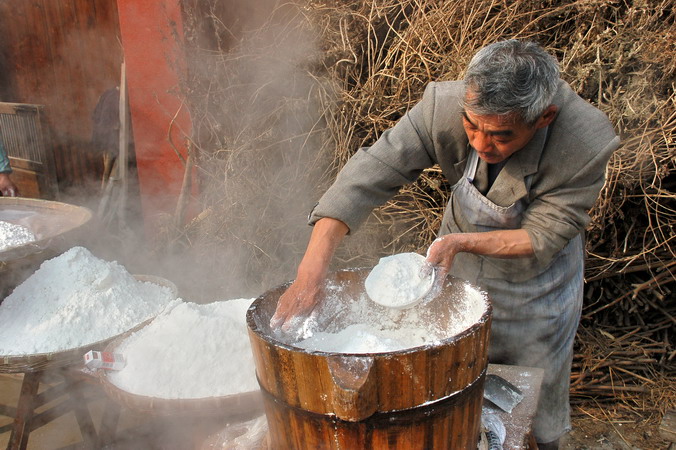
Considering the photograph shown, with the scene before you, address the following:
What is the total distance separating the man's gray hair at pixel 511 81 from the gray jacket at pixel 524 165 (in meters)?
0.26

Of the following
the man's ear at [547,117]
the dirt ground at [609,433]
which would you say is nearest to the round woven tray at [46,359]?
the man's ear at [547,117]

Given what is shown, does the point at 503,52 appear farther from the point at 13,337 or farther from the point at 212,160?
the point at 212,160

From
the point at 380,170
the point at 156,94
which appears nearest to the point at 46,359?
the point at 380,170

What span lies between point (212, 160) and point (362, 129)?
1334mm

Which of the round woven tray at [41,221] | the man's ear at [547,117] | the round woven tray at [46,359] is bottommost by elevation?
the round woven tray at [46,359]

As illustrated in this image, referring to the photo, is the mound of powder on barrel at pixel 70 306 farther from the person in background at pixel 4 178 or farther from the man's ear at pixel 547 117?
the person in background at pixel 4 178

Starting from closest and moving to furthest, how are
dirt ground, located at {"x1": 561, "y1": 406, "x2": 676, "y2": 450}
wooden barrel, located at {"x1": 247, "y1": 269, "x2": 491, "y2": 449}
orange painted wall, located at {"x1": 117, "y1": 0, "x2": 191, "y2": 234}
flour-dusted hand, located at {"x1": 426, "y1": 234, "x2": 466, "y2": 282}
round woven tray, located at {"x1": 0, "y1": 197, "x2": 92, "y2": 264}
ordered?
wooden barrel, located at {"x1": 247, "y1": 269, "x2": 491, "y2": 449} < flour-dusted hand, located at {"x1": 426, "y1": 234, "x2": 466, "y2": 282} < round woven tray, located at {"x1": 0, "y1": 197, "x2": 92, "y2": 264} < dirt ground, located at {"x1": 561, "y1": 406, "x2": 676, "y2": 450} < orange painted wall, located at {"x1": 117, "y1": 0, "x2": 191, "y2": 234}

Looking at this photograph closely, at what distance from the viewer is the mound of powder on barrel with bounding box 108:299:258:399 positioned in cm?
182

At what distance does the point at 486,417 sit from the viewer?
167cm

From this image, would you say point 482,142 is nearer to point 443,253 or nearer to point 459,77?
point 443,253

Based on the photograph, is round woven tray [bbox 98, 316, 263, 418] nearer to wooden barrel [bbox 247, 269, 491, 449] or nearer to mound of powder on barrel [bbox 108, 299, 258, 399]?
mound of powder on barrel [bbox 108, 299, 258, 399]

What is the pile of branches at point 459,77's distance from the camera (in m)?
3.00

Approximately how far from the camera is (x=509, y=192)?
1.86 m

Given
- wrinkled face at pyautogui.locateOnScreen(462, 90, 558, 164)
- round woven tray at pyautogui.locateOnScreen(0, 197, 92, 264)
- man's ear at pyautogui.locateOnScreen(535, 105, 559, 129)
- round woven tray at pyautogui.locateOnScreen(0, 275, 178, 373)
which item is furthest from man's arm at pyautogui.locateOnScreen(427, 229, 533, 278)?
round woven tray at pyautogui.locateOnScreen(0, 197, 92, 264)
